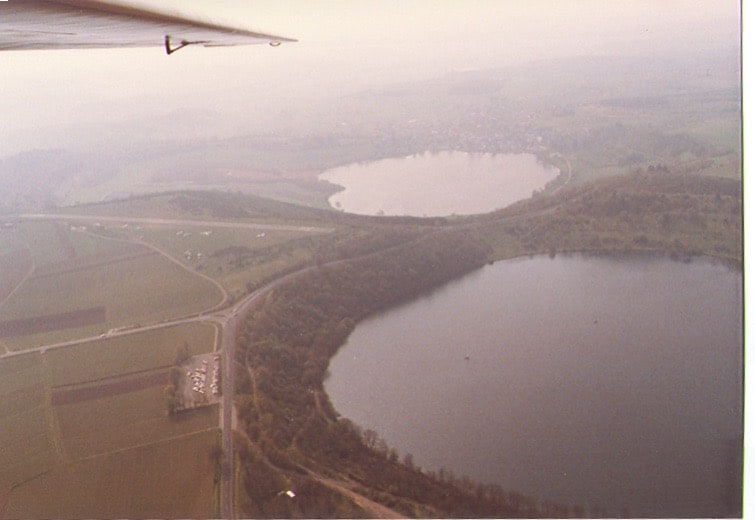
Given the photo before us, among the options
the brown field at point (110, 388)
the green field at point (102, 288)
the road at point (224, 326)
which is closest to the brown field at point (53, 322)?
the green field at point (102, 288)

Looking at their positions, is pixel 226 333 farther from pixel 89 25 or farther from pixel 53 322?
pixel 89 25

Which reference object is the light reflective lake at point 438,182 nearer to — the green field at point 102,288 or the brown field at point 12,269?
the green field at point 102,288

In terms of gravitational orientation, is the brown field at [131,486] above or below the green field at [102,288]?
below

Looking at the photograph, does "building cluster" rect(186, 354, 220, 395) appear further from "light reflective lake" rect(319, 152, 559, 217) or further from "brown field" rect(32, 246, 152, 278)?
"light reflective lake" rect(319, 152, 559, 217)

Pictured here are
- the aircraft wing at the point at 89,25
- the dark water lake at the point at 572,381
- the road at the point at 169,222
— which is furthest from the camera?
the road at the point at 169,222

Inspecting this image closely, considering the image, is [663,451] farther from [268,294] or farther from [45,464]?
[45,464]

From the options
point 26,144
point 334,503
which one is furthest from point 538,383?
point 26,144
